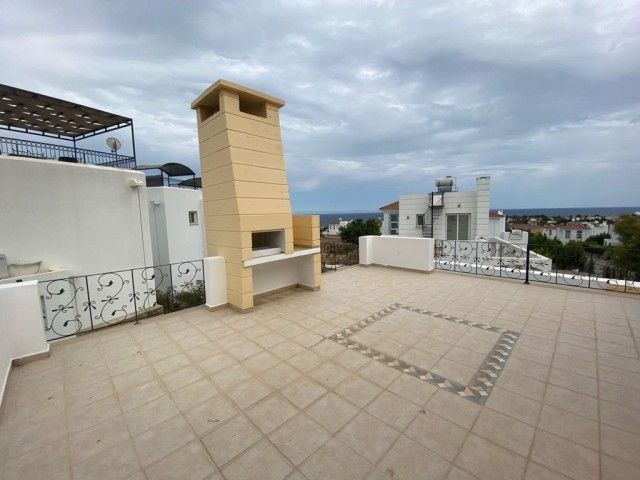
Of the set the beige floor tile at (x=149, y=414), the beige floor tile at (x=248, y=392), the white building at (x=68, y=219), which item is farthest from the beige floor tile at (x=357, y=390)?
the white building at (x=68, y=219)

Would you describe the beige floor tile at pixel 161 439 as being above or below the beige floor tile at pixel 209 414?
above

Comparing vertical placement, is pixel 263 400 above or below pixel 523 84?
below

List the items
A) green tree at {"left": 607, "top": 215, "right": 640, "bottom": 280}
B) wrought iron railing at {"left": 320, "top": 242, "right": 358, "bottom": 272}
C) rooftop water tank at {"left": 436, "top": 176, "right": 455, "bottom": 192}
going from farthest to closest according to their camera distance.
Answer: rooftop water tank at {"left": 436, "top": 176, "right": 455, "bottom": 192}
green tree at {"left": 607, "top": 215, "right": 640, "bottom": 280}
wrought iron railing at {"left": 320, "top": 242, "right": 358, "bottom": 272}

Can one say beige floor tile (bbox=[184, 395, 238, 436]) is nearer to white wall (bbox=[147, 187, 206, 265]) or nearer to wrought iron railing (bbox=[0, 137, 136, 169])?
wrought iron railing (bbox=[0, 137, 136, 169])

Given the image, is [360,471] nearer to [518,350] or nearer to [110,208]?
[518,350]

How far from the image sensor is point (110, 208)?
312 inches

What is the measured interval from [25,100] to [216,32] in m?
5.75

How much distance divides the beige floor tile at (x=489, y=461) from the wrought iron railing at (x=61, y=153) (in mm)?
10800

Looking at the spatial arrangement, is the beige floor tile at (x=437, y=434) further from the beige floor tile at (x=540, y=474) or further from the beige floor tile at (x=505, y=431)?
the beige floor tile at (x=540, y=474)

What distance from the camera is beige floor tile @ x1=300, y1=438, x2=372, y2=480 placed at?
1764 millimetres

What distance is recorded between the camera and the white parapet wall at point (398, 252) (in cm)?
777

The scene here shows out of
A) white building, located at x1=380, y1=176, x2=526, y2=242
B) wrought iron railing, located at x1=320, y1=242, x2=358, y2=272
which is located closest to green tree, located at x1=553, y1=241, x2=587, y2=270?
white building, located at x1=380, y1=176, x2=526, y2=242

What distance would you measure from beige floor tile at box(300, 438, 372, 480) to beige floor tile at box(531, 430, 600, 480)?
124cm

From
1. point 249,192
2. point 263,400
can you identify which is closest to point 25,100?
point 249,192
